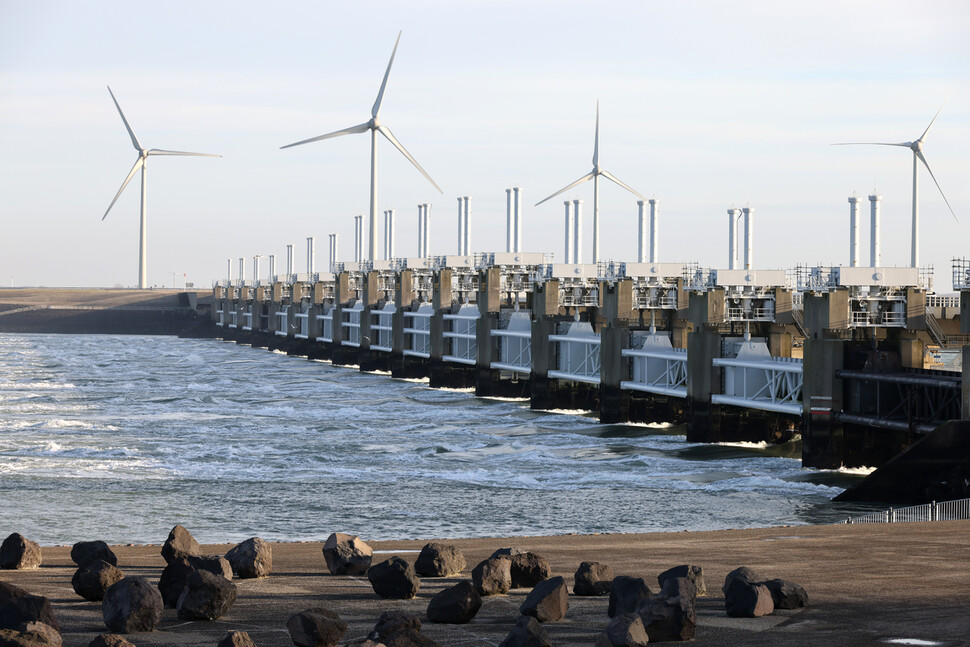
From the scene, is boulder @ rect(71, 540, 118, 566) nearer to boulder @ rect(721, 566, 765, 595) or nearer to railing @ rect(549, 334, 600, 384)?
boulder @ rect(721, 566, 765, 595)

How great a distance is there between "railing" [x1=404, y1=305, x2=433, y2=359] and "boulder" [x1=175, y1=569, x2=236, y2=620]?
107 m

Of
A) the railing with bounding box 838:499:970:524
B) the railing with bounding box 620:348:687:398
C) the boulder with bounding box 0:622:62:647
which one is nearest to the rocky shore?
the boulder with bounding box 0:622:62:647

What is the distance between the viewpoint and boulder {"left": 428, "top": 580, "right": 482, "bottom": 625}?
17.4 m

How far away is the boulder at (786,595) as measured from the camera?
59.5 feet

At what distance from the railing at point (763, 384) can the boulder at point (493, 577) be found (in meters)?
41.2

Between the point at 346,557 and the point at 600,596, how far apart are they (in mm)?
4812

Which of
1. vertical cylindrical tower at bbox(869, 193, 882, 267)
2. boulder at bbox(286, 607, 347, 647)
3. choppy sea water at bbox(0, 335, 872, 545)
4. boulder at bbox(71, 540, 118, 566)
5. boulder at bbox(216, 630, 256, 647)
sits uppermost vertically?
vertical cylindrical tower at bbox(869, 193, 882, 267)

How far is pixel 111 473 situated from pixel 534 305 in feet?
165

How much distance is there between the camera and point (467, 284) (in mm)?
129875

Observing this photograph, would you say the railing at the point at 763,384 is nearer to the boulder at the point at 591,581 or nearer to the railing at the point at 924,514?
the railing at the point at 924,514

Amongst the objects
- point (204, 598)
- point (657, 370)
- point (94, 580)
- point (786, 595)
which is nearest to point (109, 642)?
point (204, 598)

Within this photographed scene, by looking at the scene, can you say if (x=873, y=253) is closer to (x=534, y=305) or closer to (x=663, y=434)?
(x=663, y=434)

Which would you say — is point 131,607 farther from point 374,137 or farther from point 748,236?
point 374,137

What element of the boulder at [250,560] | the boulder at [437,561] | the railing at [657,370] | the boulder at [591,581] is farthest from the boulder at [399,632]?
the railing at [657,370]
